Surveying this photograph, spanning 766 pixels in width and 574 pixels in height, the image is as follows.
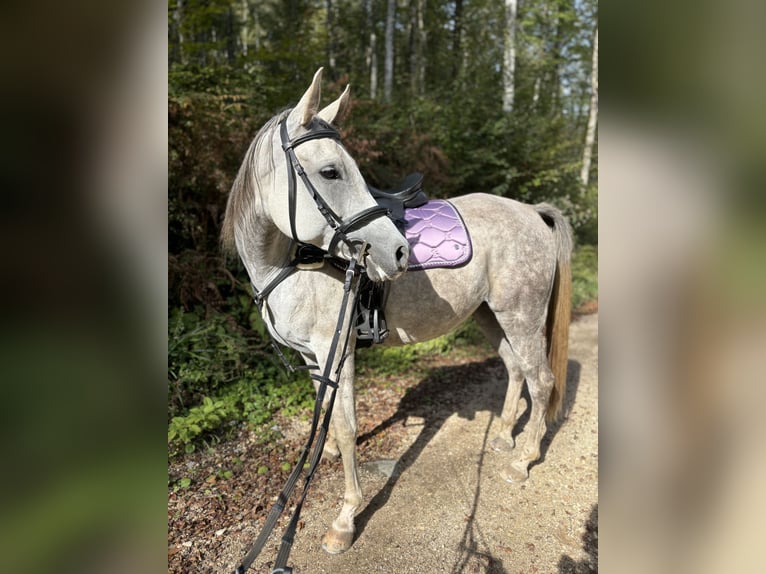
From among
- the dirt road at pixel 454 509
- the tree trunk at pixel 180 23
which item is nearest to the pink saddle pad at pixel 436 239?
the dirt road at pixel 454 509

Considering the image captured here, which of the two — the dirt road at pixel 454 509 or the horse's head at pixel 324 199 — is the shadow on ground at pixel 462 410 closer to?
the dirt road at pixel 454 509

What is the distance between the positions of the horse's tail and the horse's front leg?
5.60 ft

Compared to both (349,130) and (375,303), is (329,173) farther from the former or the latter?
(349,130)

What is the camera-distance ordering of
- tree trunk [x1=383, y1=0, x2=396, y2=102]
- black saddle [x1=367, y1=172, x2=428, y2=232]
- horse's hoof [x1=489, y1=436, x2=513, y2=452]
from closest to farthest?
black saddle [x1=367, y1=172, x2=428, y2=232] < horse's hoof [x1=489, y1=436, x2=513, y2=452] < tree trunk [x1=383, y1=0, x2=396, y2=102]

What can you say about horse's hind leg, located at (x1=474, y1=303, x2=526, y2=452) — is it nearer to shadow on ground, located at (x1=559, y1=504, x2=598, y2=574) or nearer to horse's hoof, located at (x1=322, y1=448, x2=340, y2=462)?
shadow on ground, located at (x1=559, y1=504, x2=598, y2=574)

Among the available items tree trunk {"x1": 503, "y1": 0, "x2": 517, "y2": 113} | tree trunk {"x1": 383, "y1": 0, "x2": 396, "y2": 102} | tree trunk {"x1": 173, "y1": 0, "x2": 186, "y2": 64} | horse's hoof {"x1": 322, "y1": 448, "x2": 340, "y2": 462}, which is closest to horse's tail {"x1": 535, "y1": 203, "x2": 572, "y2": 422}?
horse's hoof {"x1": 322, "y1": 448, "x2": 340, "y2": 462}

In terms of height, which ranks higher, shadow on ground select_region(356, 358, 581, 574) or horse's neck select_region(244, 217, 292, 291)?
horse's neck select_region(244, 217, 292, 291)

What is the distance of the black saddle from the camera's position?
2.56 m

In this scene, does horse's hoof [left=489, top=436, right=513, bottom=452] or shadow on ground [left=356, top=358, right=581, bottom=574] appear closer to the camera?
shadow on ground [left=356, top=358, right=581, bottom=574]

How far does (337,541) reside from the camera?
7.80 ft

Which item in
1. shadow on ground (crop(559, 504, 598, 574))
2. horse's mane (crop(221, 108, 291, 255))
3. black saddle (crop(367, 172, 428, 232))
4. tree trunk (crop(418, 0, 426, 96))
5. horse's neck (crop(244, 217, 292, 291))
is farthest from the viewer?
tree trunk (crop(418, 0, 426, 96))

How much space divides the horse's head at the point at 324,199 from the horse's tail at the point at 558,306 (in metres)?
1.79
